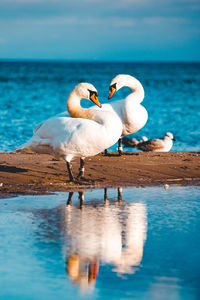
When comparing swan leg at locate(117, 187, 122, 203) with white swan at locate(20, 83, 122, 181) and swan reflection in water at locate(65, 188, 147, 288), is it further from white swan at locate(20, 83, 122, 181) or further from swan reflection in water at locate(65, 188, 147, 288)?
white swan at locate(20, 83, 122, 181)

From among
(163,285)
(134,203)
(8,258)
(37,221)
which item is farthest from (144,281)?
(134,203)

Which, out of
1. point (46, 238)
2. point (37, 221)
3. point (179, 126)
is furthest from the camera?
point (179, 126)

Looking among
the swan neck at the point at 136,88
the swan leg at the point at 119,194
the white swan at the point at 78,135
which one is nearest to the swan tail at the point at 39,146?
the white swan at the point at 78,135

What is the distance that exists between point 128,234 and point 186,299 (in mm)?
1712

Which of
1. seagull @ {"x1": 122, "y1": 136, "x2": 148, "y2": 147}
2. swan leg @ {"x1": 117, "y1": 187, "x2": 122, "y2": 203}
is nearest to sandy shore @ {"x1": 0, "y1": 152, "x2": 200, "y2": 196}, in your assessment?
swan leg @ {"x1": 117, "y1": 187, "x2": 122, "y2": 203}

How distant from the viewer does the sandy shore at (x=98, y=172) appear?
27.8 feet

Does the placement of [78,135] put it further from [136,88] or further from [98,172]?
[136,88]

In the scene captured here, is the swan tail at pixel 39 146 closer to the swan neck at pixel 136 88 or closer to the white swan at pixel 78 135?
the white swan at pixel 78 135

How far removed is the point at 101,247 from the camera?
5438mm

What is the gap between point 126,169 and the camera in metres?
9.63

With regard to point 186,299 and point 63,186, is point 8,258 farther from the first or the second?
point 63,186

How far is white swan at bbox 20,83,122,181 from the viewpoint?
8.20 meters

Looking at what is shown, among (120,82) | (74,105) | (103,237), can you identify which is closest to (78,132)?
(74,105)

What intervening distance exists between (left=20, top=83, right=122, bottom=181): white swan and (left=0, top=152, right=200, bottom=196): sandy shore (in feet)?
1.40
